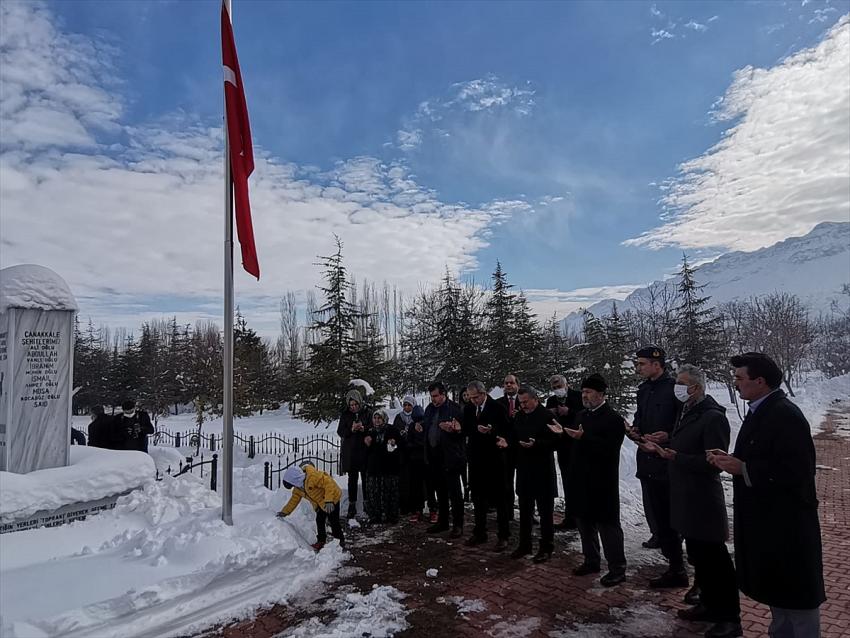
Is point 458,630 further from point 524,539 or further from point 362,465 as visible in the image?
point 362,465

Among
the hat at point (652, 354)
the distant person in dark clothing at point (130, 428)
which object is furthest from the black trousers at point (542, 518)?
the distant person in dark clothing at point (130, 428)

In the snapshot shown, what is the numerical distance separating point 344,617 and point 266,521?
2186 millimetres

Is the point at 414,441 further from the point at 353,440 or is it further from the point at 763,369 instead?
the point at 763,369

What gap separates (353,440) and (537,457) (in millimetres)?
3191

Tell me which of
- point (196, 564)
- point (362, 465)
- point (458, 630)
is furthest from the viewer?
point (362, 465)

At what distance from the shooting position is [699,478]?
4.16m

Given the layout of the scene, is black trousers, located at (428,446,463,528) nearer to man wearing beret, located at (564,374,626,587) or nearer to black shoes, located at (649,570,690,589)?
man wearing beret, located at (564,374,626,587)

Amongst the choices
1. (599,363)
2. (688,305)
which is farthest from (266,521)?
(688,305)

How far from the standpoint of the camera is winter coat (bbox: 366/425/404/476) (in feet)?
24.5

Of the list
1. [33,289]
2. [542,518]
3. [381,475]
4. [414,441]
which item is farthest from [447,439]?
[33,289]

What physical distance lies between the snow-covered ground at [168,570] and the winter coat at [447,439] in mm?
1757

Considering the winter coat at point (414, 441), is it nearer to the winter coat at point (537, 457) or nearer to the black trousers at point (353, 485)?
the black trousers at point (353, 485)

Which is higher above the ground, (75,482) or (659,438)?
(659,438)

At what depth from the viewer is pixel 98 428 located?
28.2 ft
